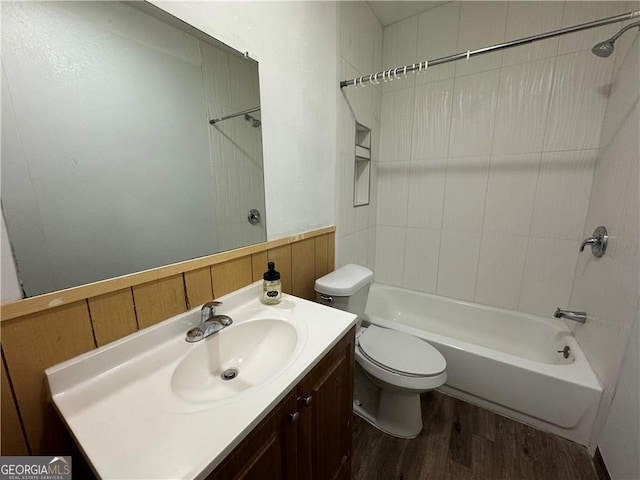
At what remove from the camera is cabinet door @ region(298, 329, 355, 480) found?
0.71m

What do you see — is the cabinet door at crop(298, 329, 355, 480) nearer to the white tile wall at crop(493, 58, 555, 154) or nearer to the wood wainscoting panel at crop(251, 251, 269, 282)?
the wood wainscoting panel at crop(251, 251, 269, 282)

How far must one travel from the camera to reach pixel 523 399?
135 cm

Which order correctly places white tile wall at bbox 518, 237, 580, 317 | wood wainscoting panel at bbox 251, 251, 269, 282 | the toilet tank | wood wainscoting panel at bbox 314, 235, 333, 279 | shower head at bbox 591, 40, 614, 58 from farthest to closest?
1. white tile wall at bbox 518, 237, 580, 317
2. wood wainscoting panel at bbox 314, 235, 333, 279
3. the toilet tank
4. shower head at bbox 591, 40, 614, 58
5. wood wainscoting panel at bbox 251, 251, 269, 282

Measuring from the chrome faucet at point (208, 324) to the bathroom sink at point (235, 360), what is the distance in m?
0.02

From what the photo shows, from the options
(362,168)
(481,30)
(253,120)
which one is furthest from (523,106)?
(253,120)

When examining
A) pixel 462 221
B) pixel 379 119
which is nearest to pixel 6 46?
pixel 379 119

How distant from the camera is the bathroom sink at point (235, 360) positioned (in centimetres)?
71

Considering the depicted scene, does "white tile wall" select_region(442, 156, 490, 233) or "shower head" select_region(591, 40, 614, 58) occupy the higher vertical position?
"shower head" select_region(591, 40, 614, 58)

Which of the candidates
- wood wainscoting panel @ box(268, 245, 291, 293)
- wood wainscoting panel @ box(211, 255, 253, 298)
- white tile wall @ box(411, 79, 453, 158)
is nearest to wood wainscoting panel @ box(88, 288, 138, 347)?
wood wainscoting panel @ box(211, 255, 253, 298)

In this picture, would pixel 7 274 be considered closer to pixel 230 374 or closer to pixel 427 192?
pixel 230 374

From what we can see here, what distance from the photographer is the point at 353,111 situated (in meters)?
1.65

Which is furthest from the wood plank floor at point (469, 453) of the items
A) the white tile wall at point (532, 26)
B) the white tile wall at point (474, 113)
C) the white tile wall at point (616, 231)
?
the white tile wall at point (532, 26)

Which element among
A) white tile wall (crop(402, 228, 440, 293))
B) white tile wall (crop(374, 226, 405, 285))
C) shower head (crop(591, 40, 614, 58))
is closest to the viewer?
shower head (crop(591, 40, 614, 58))

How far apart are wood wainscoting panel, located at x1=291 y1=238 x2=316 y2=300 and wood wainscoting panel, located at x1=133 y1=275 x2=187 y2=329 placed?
1.82 feet
